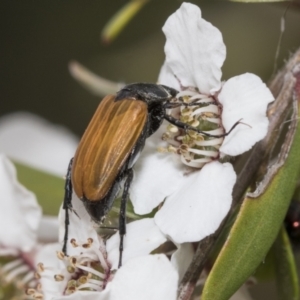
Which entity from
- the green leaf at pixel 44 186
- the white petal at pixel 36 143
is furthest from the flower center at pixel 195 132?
the white petal at pixel 36 143

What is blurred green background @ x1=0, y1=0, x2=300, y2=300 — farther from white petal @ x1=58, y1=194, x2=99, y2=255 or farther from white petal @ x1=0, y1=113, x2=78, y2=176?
white petal @ x1=58, y1=194, x2=99, y2=255

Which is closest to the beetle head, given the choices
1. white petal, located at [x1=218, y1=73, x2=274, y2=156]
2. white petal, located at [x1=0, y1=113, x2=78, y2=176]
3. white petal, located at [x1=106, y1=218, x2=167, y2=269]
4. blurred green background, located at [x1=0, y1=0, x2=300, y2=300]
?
white petal, located at [x1=218, y1=73, x2=274, y2=156]

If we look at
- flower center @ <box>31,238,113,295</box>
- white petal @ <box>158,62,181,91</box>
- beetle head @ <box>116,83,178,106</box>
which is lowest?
flower center @ <box>31,238,113,295</box>

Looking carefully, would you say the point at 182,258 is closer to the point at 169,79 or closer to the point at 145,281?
the point at 145,281

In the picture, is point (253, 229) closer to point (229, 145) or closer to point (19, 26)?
point (229, 145)

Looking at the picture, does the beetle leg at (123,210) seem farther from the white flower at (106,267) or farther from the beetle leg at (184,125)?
the beetle leg at (184,125)

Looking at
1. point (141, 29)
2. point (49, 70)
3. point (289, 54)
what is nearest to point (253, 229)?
point (289, 54)

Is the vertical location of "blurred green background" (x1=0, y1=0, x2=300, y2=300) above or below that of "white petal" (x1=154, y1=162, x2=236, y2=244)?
below
